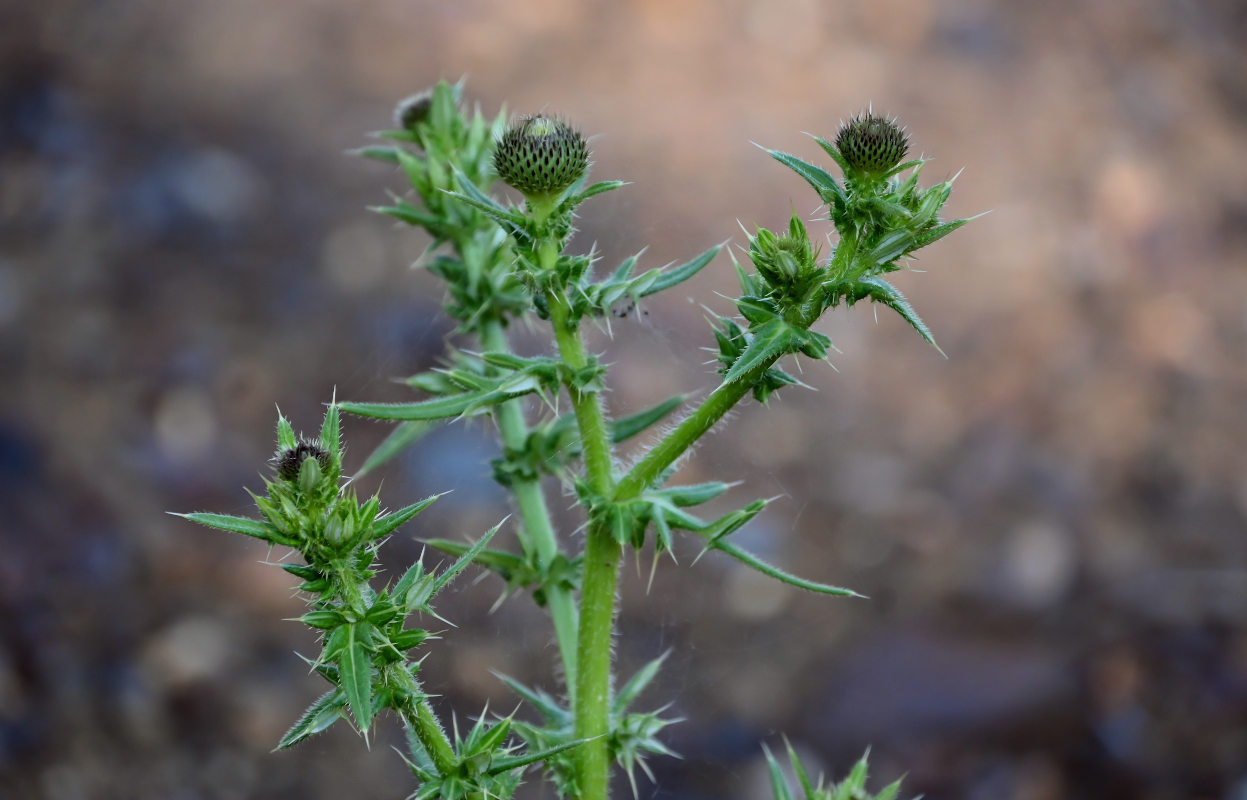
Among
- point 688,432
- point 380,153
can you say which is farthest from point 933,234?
point 380,153

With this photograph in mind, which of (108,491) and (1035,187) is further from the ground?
(1035,187)

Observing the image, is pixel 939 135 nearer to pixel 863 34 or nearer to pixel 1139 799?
pixel 863 34

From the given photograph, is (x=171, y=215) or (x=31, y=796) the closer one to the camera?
(x=31, y=796)

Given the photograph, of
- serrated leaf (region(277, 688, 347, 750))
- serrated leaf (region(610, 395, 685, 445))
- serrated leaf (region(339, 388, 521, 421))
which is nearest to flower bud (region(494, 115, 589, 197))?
serrated leaf (region(339, 388, 521, 421))

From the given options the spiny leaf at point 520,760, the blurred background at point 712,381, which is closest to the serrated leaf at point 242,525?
the spiny leaf at point 520,760

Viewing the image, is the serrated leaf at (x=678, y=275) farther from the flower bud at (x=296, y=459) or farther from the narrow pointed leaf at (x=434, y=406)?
the flower bud at (x=296, y=459)

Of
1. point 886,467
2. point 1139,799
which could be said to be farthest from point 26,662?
point 1139,799
